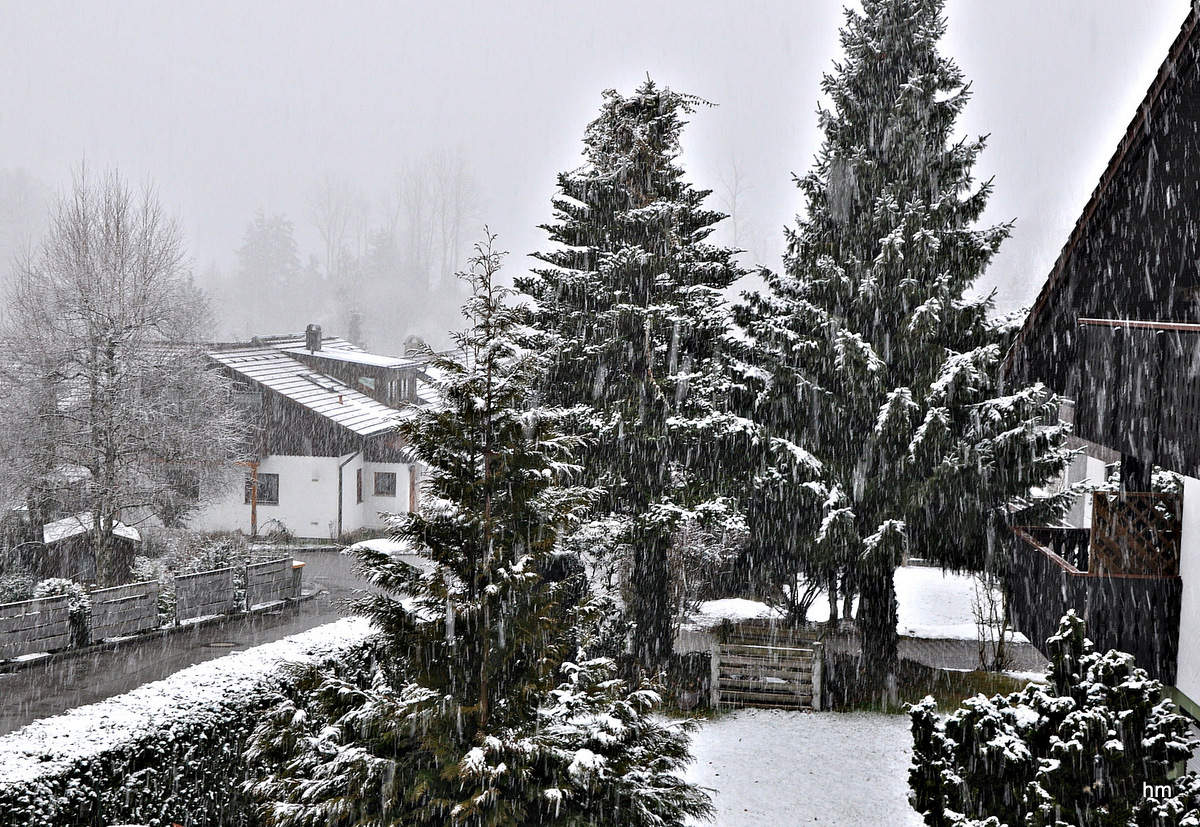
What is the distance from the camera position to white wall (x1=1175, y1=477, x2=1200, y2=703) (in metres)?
9.29

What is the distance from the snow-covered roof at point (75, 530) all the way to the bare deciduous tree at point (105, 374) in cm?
63

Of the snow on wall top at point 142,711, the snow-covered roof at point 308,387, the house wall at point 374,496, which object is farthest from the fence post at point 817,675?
the house wall at point 374,496

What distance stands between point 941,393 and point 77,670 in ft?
46.1

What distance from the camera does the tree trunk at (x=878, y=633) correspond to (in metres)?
12.6

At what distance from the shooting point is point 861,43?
12.5 m

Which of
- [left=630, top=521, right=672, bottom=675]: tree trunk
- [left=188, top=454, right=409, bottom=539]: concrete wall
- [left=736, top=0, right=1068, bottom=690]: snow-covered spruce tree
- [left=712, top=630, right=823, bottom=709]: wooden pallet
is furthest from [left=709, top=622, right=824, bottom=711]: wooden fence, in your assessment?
[left=188, top=454, right=409, bottom=539]: concrete wall

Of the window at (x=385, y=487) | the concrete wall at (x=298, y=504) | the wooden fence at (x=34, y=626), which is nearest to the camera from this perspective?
the wooden fence at (x=34, y=626)

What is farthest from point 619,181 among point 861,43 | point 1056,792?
point 1056,792

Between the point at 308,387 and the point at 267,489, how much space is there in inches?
158

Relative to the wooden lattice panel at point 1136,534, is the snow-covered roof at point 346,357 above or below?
above

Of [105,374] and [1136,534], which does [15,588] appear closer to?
[105,374]

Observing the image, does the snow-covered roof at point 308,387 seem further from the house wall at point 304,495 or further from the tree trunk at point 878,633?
the tree trunk at point 878,633

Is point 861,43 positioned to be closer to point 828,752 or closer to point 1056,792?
point 828,752

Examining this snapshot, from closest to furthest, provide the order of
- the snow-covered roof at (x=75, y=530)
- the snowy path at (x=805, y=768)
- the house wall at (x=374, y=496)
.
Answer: the snowy path at (x=805, y=768) < the snow-covered roof at (x=75, y=530) < the house wall at (x=374, y=496)
